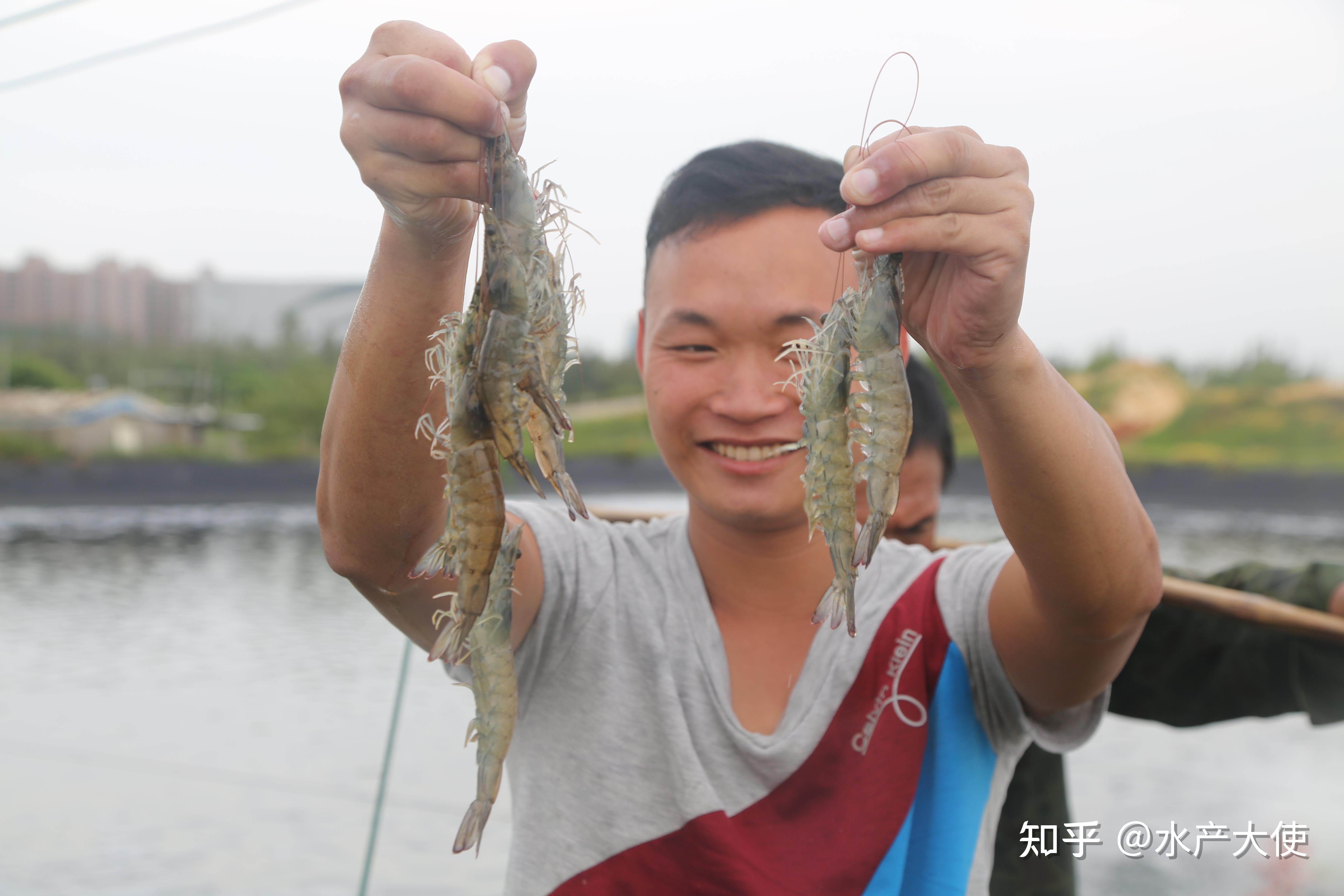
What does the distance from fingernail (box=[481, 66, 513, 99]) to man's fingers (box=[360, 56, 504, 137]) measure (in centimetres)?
4

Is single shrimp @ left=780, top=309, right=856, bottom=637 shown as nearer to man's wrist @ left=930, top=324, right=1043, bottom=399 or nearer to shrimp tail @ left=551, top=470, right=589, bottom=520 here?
man's wrist @ left=930, top=324, right=1043, bottom=399

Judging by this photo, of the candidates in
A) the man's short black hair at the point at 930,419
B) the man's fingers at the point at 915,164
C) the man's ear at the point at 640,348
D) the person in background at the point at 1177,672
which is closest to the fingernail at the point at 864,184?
the man's fingers at the point at 915,164

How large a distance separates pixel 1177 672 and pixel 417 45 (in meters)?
3.67

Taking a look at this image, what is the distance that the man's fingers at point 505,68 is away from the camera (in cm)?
135

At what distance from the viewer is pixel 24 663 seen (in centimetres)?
1292

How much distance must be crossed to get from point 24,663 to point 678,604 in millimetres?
14289

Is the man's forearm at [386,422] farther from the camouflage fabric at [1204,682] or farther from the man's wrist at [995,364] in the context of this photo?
the camouflage fabric at [1204,682]

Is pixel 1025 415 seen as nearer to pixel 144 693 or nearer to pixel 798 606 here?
pixel 798 606

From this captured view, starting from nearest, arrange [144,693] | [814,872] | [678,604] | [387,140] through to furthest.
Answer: [387,140] → [814,872] → [678,604] → [144,693]

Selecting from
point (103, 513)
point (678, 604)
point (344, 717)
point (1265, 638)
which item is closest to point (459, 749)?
point (678, 604)

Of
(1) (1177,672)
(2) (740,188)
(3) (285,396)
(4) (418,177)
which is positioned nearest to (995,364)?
(2) (740,188)

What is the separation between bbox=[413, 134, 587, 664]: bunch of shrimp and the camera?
4.18ft

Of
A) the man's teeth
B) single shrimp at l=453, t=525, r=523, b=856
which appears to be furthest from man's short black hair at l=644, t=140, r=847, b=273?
single shrimp at l=453, t=525, r=523, b=856

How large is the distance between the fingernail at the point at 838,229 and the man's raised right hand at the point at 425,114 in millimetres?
528
